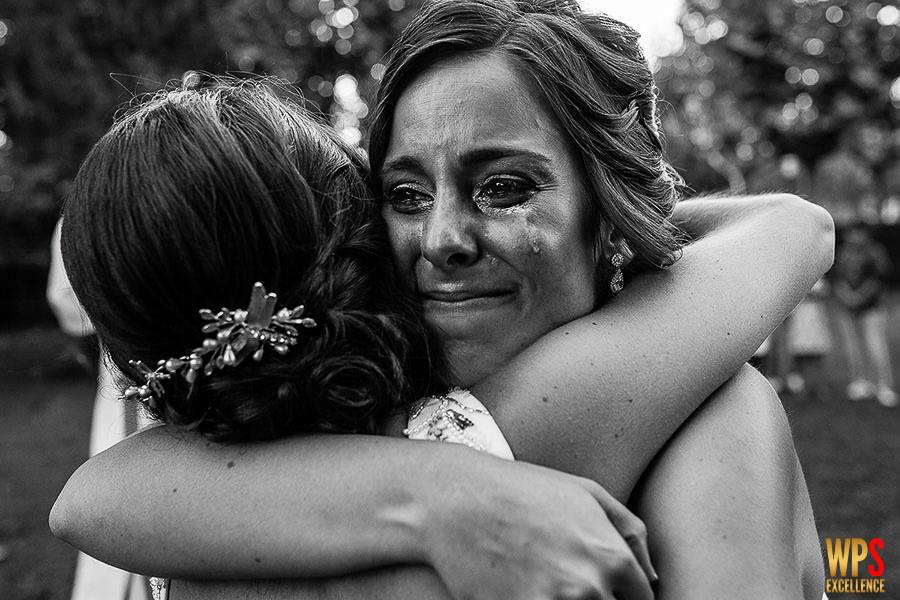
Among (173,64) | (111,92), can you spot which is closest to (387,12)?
(173,64)

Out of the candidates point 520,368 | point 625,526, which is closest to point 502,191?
point 520,368

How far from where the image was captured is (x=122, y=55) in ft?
48.8

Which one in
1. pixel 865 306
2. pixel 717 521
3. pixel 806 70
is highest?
pixel 717 521

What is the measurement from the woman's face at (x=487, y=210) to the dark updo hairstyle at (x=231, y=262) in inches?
5.2

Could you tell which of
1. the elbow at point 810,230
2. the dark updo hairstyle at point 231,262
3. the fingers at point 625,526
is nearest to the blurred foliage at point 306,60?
the elbow at point 810,230

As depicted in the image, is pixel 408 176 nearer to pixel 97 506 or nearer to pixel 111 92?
pixel 97 506

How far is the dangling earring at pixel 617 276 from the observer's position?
2064mm

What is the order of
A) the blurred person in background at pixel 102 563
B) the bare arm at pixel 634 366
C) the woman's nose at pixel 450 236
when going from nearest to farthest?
1. the bare arm at pixel 634 366
2. the woman's nose at pixel 450 236
3. the blurred person in background at pixel 102 563

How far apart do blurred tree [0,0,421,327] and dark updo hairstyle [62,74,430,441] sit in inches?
459

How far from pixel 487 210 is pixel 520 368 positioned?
39cm

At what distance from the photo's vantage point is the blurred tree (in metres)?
13.3

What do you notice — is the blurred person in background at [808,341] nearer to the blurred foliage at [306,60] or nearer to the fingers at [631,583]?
the blurred foliage at [306,60]

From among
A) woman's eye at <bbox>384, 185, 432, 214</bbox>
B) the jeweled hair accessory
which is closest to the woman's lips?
woman's eye at <bbox>384, 185, 432, 214</bbox>

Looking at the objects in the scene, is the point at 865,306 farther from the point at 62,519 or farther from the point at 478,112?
the point at 62,519
